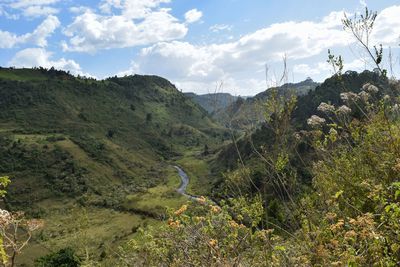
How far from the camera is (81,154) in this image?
10525 cm

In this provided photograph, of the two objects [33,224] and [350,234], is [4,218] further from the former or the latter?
[350,234]

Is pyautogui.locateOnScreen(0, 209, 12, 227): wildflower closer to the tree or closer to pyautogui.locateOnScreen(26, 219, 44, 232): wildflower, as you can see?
pyautogui.locateOnScreen(26, 219, 44, 232): wildflower

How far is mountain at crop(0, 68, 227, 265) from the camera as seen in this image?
75.0 metres

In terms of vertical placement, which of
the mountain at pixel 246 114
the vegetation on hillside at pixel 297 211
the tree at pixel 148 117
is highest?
the tree at pixel 148 117

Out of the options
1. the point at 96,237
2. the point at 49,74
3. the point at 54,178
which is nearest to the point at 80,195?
the point at 54,178

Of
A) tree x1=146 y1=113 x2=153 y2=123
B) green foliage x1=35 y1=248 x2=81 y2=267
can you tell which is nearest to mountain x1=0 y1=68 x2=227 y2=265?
tree x1=146 y1=113 x2=153 y2=123

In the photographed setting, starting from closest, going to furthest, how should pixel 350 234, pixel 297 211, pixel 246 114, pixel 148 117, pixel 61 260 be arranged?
pixel 350 234
pixel 297 211
pixel 246 114
pixel 61 260
pixel 148 117

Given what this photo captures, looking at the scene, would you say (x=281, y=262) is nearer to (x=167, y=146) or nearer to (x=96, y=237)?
(x=96, y=237)

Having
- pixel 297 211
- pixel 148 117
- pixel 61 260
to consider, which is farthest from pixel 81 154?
pixel 297 211

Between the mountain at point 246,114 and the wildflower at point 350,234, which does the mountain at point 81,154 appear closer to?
the mountain at point 246,114

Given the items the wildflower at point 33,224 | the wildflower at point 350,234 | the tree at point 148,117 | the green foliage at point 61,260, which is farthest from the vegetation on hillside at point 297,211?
the tree at point 148,117

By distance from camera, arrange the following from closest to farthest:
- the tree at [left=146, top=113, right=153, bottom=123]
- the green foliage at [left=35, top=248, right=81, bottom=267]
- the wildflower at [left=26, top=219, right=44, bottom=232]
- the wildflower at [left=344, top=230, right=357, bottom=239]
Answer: the wildflower at [left=344, top=230, right=357, bottom=239] → the wildflower at [left=26, top=219, right=44, bottom=232] → the green foliage at [left=35, top=248, right=81, bottom=267] → the tree at [left=146, top=113, right=153, bottom=123]

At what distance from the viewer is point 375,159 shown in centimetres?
1017

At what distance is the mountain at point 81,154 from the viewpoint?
74981 millimetres
